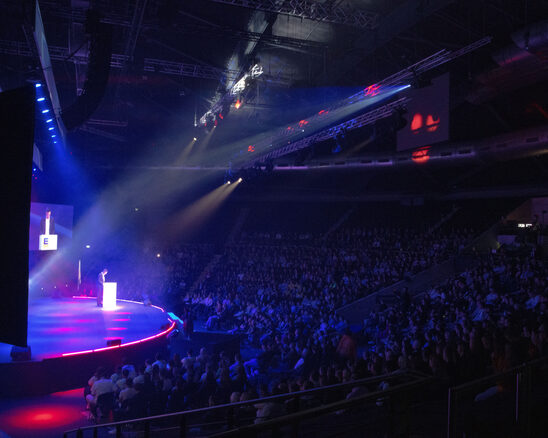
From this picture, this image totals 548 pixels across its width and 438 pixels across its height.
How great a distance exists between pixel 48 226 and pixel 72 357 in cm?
675

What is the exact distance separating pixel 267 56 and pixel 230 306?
794 cm

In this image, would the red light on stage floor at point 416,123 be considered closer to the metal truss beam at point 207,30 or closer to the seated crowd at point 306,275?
the metal truss beam at point 207,30

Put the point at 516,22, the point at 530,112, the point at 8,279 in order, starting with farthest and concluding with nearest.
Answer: the point at 530,112 → the point at 516,22 → the point at 8,279

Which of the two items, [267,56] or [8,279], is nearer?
[8,279]

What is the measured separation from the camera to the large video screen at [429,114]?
8117 mm

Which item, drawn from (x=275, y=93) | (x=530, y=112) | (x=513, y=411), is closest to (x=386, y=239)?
(x=530, y=112)

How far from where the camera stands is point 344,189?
2208cm

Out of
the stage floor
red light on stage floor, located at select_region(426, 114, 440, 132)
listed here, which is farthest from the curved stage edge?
red light on stage floor, located at select_region(426, 114, 440, 132)

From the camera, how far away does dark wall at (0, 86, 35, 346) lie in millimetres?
3627

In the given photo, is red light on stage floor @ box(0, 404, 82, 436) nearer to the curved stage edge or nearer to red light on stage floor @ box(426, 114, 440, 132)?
the curved stage edge

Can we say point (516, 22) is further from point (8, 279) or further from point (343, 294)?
point (343, 294)

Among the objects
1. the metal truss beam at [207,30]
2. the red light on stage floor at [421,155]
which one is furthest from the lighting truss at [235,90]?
the red light on stage floor at [421,155]

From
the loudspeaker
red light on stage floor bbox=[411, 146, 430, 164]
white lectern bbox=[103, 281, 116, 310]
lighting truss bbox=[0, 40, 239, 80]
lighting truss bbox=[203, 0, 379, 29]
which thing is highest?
lighting truss bbox=[0, 40, 239, 80]

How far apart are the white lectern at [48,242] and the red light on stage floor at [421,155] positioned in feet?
39.7
